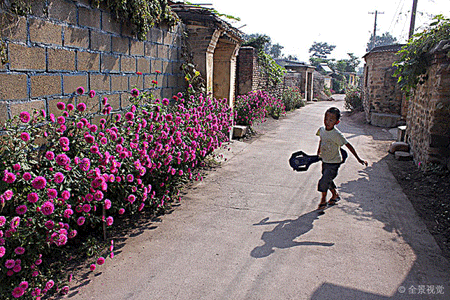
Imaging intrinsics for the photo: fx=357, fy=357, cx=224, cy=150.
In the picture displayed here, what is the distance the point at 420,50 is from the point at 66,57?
657 cm

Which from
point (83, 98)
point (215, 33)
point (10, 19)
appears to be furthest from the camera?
point (215, 33)

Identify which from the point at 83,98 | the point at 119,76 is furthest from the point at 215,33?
the point at 83,98

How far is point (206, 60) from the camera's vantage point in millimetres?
7125

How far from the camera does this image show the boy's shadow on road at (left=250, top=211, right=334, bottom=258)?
373 centimetres

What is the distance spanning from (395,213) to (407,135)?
16.8ft

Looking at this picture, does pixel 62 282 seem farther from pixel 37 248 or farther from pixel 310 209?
pixel 310 209

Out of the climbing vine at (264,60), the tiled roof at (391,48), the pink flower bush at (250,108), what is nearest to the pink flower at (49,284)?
the pink flower bush at (250,108)

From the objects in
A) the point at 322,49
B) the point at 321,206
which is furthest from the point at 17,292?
the point at 322,49

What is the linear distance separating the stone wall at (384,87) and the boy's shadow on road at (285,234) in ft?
40.5

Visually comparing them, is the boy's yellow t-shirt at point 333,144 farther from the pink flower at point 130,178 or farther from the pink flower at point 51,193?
the pink flower at point 51,193

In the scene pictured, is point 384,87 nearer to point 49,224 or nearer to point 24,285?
point 49,224

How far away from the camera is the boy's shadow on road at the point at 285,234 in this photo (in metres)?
3.73

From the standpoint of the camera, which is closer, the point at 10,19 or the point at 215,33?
the point at 10,19

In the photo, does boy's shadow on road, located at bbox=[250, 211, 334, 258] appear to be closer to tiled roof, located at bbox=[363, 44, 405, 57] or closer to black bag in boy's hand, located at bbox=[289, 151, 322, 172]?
black bag in boy's hand, located at bbox=[289, 151, 322, 172]
